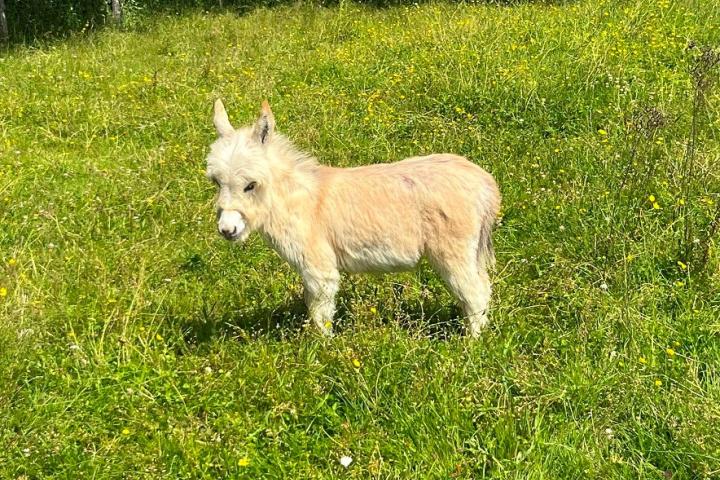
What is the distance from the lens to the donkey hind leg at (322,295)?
4016 millimetres

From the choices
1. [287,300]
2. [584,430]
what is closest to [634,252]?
[584,430]

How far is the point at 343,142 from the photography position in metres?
6.66

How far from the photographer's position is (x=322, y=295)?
13.2 ft

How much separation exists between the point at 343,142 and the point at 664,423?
443cm

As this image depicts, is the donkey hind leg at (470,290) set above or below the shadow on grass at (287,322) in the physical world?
above

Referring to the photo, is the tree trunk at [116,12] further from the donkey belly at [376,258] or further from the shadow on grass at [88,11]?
the donkey belly at [376,258]

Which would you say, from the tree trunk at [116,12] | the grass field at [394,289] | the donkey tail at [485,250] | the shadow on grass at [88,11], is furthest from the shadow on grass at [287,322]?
the tree trunk at [116,12]

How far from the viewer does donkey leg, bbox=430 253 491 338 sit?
3900mm

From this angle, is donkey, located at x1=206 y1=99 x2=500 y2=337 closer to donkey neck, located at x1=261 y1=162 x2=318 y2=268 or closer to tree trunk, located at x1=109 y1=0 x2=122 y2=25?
donkey neck, located at x1=261 y1=162 x2=318 y2=268

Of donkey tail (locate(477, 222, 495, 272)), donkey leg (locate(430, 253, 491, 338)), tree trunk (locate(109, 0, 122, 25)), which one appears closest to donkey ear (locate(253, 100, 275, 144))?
donkey leg (locate(430, 253, 491, 338))

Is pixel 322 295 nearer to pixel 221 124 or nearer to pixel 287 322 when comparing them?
pixel 287 322

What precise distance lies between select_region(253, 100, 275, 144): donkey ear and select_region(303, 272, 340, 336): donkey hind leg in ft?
3.06

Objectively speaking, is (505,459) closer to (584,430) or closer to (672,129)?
(584,430)

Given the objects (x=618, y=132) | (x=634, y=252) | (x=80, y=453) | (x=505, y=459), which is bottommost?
(x=80, y=453)
